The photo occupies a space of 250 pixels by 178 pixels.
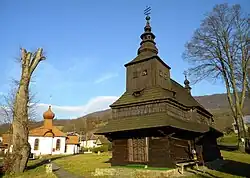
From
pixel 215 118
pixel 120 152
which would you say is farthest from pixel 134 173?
pixel 215 118

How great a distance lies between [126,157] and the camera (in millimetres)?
20609

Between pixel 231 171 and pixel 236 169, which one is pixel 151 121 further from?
pixel 236 169

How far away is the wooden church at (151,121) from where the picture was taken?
19.0m

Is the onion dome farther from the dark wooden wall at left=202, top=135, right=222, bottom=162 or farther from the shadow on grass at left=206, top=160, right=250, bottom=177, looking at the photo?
the shadow on grass at left=206, top=160, right=250, bottom=177

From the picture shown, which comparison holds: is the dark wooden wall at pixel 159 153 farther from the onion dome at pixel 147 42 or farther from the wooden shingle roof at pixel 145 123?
the onion dome at pixel 147 42

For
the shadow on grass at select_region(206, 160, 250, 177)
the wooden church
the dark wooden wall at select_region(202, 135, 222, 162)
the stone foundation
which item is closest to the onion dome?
the wooden church

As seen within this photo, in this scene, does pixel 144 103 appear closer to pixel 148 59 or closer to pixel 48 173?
pixel 148 59

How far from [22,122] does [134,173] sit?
1018 centimetres

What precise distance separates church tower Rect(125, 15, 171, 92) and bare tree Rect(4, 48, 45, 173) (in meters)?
8.93

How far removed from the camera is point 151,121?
762 inches

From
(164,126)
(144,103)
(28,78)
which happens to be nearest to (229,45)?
(144,103)

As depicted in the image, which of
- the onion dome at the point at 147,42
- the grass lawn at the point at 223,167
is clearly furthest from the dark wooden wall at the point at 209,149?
the onion dome at the point at 147,42

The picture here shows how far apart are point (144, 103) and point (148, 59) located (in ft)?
15.0

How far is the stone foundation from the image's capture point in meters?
15.9
